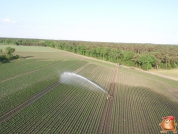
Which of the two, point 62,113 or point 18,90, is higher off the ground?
point 18,90

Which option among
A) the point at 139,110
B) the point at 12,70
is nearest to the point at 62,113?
the point at 139,110

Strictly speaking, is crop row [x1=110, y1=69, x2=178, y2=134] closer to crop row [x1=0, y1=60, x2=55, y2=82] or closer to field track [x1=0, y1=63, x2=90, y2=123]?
field track [x1=0, y1=63, x2=90, y2=123]

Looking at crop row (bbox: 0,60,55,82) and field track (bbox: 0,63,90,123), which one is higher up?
crop row (bbox: 0,60,55,82)

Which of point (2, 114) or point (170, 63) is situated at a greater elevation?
point (170, 63)

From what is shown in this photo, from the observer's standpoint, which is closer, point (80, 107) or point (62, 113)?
point (62, 113)

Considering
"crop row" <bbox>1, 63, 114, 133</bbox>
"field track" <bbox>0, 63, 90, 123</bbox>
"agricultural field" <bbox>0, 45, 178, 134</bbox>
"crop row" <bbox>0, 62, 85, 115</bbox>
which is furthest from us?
"crop row" <bbox>0, 62, 85, 115</bbox>

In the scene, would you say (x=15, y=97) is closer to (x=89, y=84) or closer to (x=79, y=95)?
(x=79, y=95)

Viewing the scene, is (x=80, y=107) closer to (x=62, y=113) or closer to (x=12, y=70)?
(x=62, y=113)

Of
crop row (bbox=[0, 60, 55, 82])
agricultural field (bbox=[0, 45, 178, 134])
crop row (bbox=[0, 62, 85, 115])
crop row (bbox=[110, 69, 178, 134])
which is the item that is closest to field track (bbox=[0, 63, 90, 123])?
agricultural field (bbox=[0, 45, 178, 134])

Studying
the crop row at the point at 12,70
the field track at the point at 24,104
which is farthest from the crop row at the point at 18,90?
the crop row at the point at 12,70

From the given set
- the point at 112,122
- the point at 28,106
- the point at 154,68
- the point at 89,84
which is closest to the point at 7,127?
the point at 28,106

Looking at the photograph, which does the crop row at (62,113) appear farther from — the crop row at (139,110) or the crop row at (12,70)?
the crop row at (12,70)
